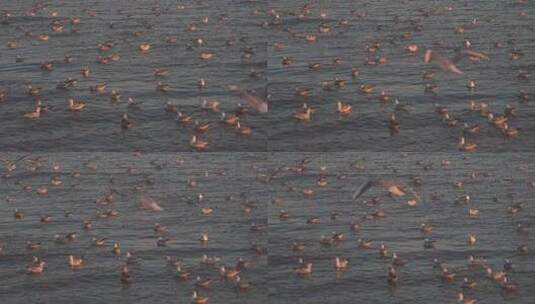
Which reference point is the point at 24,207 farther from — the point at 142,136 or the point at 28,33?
the point at 28,33

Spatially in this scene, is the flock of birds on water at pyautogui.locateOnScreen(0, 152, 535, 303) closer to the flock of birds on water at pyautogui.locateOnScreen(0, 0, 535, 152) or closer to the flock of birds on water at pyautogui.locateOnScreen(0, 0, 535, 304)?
the flock of birds on water at pyautogui.locateOnScreen(0, 0, 535, 304)

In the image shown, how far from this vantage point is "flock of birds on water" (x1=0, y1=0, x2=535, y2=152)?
727 inches

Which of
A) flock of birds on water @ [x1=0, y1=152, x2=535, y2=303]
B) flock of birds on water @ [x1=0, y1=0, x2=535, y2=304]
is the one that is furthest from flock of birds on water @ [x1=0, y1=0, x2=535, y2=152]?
flock of birds on water @ [x1=0, y1=152, x2=535, y2=303]

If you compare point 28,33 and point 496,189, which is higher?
point 28,33

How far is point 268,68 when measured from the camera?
19.5 meters

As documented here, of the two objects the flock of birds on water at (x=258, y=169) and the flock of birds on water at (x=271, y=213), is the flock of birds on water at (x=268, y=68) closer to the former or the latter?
the flock of birds on water at (x=258, y=169)

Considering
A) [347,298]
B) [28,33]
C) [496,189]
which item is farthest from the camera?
[28,33]

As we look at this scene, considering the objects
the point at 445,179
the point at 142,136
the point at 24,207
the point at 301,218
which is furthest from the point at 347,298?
the point at 24,207

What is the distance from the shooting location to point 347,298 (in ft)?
56.5

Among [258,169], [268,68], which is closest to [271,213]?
[258,169]

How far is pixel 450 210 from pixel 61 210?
6168mm

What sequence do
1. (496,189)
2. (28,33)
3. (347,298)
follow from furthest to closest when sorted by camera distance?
(28,33) → (496,189) → (347,298)

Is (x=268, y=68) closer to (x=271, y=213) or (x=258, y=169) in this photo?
(x=258, y=169)

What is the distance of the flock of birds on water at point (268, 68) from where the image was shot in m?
18.5
